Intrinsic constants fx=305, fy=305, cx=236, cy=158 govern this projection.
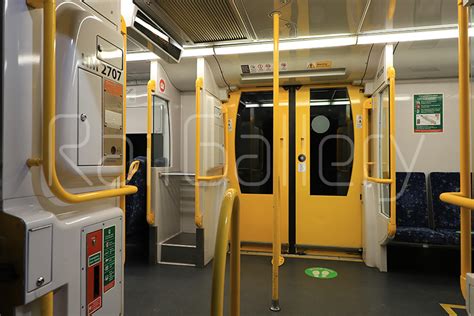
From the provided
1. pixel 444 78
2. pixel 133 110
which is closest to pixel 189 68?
pixel 133 110

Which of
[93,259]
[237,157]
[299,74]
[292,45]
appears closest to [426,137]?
[299,74]

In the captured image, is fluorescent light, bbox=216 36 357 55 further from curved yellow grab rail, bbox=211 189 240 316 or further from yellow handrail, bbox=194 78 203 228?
curved yellow grab rail, bbox=211 189 240 316

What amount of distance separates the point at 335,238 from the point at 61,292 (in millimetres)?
3879

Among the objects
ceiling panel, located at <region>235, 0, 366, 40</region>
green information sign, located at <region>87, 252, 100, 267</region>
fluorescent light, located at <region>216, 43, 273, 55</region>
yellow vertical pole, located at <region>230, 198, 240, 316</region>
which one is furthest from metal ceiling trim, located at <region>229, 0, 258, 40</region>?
green information sign, located at <region>87, 252, 100, 267</region>

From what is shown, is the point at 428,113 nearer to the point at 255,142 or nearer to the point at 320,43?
the point at 320,43

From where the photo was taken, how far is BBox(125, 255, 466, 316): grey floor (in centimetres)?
281

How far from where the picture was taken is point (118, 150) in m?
1.66

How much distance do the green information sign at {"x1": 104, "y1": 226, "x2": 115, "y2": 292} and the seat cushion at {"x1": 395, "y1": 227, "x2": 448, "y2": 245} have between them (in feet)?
10.9

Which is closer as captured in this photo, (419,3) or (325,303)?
(419,3)

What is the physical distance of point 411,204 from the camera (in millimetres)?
4008

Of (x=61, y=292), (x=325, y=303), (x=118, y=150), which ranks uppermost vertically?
(x=118, y=150)

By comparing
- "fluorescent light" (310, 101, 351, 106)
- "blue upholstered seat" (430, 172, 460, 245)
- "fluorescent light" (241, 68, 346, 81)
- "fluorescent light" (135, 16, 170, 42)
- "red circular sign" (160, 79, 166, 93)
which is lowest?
"blue upholstered seat" (430, 172, 460, 245)

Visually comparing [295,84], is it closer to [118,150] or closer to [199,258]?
[199,258]

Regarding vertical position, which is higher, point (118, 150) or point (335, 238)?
point (118, 150)
